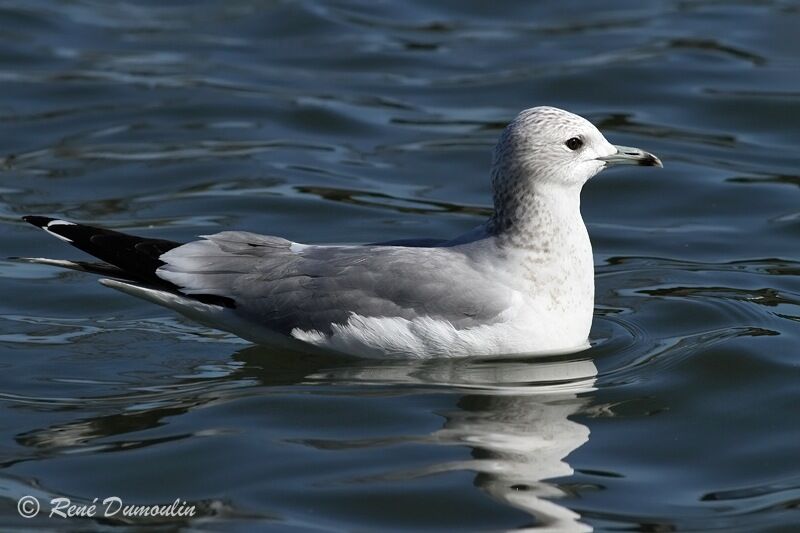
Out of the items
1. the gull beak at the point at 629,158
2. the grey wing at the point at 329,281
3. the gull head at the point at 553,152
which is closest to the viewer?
the grey wing at the point at 329,281

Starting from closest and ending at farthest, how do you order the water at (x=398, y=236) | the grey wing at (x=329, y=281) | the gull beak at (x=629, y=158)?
the water at (x=398, y=236), the grey wing at (x=329, y=281), the gull beak at (x=629, y=158)

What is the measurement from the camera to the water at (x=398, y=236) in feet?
22.7

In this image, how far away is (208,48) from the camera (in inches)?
599

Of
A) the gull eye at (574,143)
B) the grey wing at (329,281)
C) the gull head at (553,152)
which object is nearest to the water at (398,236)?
the grey wing at (329,281)

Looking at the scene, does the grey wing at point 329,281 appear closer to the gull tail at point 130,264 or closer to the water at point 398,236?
the gull tail at point 130,264

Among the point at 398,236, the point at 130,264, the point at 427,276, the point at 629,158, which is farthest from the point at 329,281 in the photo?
the point at 398,236

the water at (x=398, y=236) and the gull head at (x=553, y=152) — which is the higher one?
the gull head at (x=553, y=152)

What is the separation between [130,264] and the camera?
8414mm

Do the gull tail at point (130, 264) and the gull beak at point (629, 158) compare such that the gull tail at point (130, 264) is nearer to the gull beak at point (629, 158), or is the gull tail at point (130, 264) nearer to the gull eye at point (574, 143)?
the gull eye at point (574, 143)

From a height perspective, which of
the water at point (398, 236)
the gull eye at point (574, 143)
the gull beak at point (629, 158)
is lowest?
the water at point (398, 236)

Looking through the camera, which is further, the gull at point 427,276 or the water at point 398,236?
the gull at point 427,276

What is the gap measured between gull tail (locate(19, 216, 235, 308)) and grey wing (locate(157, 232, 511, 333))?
0.18ft

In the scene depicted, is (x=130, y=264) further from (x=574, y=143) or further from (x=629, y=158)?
(x=629, y=158)

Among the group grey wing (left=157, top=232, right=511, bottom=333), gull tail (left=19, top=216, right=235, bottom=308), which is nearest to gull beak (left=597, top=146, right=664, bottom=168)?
grey wing (left=157, top=232, right=511, bottom=333)
